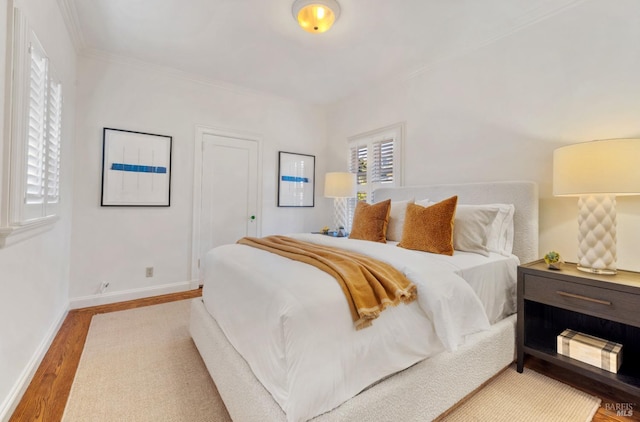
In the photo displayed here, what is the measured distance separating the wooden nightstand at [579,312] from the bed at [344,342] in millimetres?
135

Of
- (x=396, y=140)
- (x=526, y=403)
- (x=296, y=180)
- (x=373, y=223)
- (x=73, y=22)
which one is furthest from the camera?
(x=296, y=180)

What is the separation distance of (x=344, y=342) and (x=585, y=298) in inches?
58.3

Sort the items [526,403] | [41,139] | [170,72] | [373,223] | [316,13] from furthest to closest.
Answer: [170,72], [373,223], [316,13], [41,139], [526,403]

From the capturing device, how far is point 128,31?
103 inches

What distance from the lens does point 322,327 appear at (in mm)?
1068

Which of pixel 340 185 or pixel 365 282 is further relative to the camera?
pixel 340 185

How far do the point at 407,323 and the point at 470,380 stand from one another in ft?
2.16

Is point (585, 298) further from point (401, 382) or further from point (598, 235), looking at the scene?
point (401, 382)

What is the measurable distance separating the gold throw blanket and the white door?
232cm

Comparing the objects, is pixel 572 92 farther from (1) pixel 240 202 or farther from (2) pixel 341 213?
(1) pixel 240 202

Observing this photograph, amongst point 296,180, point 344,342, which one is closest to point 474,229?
point 344,342

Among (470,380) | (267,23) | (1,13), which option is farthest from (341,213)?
(1,13)

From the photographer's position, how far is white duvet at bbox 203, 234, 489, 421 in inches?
40.3

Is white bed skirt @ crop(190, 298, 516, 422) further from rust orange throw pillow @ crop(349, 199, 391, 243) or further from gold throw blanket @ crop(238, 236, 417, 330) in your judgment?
rust orange throw pillow @ crop(349, 199, 391, 243)
